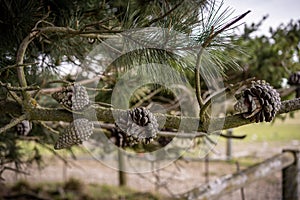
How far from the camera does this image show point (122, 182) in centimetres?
244

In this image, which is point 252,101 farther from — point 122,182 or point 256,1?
point 122,182

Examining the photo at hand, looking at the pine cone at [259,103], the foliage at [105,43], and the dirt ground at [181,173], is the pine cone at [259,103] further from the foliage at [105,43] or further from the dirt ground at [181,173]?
the dirt ground at [181,173]

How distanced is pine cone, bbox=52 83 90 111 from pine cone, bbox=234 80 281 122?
0.55 ft

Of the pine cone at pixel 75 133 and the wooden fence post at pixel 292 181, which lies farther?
the wooden fence post at pixel 292 181

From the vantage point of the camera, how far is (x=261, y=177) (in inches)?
44.6

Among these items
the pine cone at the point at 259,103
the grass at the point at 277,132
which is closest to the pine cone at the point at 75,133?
the pine cone at the point at 259,103

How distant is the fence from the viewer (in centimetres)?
92

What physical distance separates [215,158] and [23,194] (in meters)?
1.25

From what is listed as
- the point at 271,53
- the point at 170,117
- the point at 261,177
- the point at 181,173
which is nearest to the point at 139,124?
the point at 170,117

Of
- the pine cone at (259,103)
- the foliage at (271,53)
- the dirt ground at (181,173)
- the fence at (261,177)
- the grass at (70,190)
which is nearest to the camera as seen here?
the pine cone at (259,103)

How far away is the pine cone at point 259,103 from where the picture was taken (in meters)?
0.38

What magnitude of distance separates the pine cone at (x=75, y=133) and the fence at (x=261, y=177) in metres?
0.49

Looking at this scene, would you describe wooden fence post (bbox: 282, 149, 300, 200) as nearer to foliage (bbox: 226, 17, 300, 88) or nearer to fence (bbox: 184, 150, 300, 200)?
fence (bbox: 184, 150, 300, 200)

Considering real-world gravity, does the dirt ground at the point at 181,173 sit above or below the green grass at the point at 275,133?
below
